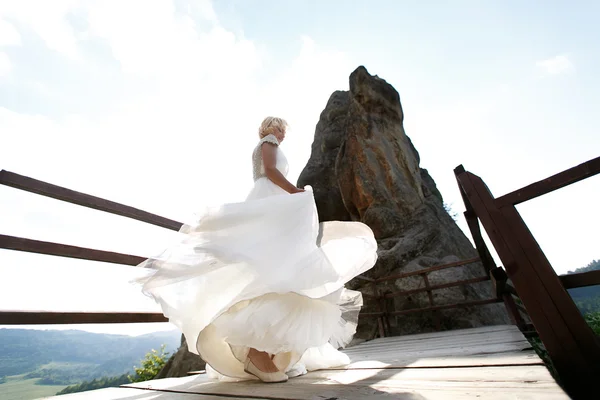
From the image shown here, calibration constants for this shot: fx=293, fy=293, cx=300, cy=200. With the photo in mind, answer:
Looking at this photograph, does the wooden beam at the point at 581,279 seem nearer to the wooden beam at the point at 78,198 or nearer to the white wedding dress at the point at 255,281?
the white wedding dress at the point at 255,281

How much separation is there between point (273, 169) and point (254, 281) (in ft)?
2.76

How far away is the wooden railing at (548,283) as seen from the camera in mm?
1216

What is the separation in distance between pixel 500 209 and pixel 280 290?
1.28m

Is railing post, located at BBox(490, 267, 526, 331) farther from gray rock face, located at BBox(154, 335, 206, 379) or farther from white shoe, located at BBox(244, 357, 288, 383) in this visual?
gray rock face, located at BBox(154, 335, 206, 379)

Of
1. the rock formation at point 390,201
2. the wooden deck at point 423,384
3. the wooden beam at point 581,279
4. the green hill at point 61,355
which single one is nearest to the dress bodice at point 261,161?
the wooden deck at point 423,384

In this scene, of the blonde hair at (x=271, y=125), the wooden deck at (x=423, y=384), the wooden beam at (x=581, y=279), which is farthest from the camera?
the blonde hair at (x=271, y=125)

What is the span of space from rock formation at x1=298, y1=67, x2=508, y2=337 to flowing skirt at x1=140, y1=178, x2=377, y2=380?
5676 mm

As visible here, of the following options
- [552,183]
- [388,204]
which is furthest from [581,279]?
[388,204]

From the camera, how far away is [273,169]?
2070mm

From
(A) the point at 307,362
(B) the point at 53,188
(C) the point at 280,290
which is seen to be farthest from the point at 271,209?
(B) the point at 53,188

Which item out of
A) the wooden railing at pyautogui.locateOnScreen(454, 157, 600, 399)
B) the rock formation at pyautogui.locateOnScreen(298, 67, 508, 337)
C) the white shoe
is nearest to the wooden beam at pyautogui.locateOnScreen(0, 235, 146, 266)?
the white shoe

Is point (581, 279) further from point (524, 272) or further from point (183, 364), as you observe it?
point (183, 364)

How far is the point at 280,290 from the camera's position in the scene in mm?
1477

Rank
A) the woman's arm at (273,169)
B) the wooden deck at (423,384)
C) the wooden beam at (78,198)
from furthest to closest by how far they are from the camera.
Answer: the woman's arm at (273,169) < the wooden beam at (78,198) < the wooden deck at (423,384)
